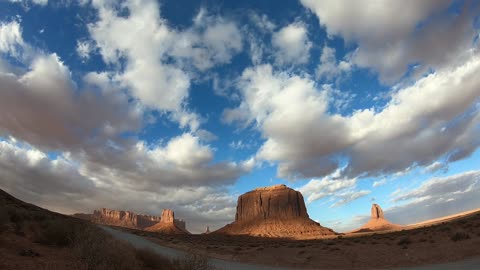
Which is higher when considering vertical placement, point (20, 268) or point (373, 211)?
point (373, 211)

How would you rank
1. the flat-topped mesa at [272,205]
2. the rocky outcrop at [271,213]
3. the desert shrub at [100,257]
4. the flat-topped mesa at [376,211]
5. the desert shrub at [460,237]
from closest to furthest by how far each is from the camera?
the desert shrub at [100,257] → the desert shrub at [460,237] → the rocky outcrop at [271,213] → the flat-topped mesa at [272,205] → the flat-topped mesa at [376,211]

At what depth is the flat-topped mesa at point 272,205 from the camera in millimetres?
145375

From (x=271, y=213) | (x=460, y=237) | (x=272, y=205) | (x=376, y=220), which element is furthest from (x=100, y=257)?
(x=376, y=220)

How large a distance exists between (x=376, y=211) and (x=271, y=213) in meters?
76.3

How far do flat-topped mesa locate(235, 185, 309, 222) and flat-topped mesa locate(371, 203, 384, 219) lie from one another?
54.6 metres

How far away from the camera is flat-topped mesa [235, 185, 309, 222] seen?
145 meters

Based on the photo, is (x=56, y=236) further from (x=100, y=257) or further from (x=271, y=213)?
(x=271, y=213)

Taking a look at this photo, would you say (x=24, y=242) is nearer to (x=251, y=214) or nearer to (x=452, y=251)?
(x=452, y=251)

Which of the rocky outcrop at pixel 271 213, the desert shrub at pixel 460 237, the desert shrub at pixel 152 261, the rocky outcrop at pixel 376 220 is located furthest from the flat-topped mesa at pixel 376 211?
the desert shrub at pixel 152 261

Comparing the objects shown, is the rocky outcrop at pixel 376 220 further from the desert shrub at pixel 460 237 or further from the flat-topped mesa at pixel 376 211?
the desert shrub at pixel 460 237

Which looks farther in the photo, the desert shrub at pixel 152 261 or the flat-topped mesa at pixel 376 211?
the flat-topped mesa at pixel 376 211

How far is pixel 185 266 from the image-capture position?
10336 millimetres

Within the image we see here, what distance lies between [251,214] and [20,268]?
147096 mm

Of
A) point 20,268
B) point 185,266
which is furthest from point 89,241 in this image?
point 185,266
